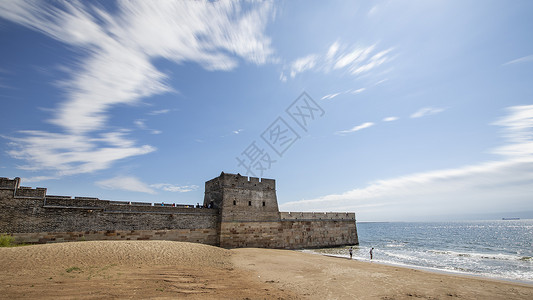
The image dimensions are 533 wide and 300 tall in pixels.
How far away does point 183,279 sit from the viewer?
31.3 feet

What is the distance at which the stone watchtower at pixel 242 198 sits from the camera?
20.9 m

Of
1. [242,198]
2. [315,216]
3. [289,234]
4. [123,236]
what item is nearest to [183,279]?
[123,236]

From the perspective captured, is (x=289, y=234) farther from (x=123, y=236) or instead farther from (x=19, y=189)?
(x=19, y=189)

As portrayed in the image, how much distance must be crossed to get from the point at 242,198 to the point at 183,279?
12.3 meters

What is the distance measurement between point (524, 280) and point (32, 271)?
25.8 meters

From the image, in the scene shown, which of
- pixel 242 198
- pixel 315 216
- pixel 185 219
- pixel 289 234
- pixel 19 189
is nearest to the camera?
pixel 19 189

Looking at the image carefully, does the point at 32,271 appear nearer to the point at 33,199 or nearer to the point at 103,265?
the point at 103,265

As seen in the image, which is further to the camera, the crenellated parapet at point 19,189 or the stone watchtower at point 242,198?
the stone watchtower at point 242,198

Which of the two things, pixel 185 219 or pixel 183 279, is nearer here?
pixel 183 279

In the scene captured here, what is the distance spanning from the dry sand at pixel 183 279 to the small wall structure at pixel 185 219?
3049 millimetres

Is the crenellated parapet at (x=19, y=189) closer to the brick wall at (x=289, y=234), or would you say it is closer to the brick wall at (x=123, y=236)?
the brick wall at (x=123, y=236)

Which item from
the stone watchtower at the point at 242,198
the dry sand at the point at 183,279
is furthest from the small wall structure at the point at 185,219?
the dry sand at the point at 183,279

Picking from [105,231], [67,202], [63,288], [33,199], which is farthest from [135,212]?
[63,288]

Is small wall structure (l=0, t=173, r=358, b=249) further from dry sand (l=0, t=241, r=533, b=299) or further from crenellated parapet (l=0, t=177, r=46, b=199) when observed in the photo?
dry sand (l=0, t=241, r=533, b=299)
